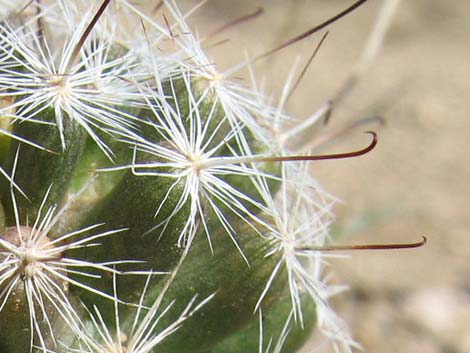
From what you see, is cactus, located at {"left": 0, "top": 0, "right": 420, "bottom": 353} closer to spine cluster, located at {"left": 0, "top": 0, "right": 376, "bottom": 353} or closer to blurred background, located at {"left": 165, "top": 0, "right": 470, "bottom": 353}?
spine cluster, located at {"left": 0, "top": 0, "right": 376, "bottom": 353}

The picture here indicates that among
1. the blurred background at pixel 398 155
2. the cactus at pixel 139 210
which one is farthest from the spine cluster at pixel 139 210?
the blurred background at pixel 398 155

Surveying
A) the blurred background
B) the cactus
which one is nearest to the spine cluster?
the cactus

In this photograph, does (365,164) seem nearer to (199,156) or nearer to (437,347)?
(437,347)

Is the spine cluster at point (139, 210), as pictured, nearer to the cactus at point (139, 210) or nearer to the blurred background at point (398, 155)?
the cactus at point (139, 210)

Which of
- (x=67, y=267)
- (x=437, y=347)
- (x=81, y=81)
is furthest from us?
(x=437, y=347)

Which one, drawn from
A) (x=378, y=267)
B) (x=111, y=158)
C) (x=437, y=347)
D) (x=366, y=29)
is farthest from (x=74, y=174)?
(x=366, y=29)

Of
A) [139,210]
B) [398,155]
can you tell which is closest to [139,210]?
[139,210]
